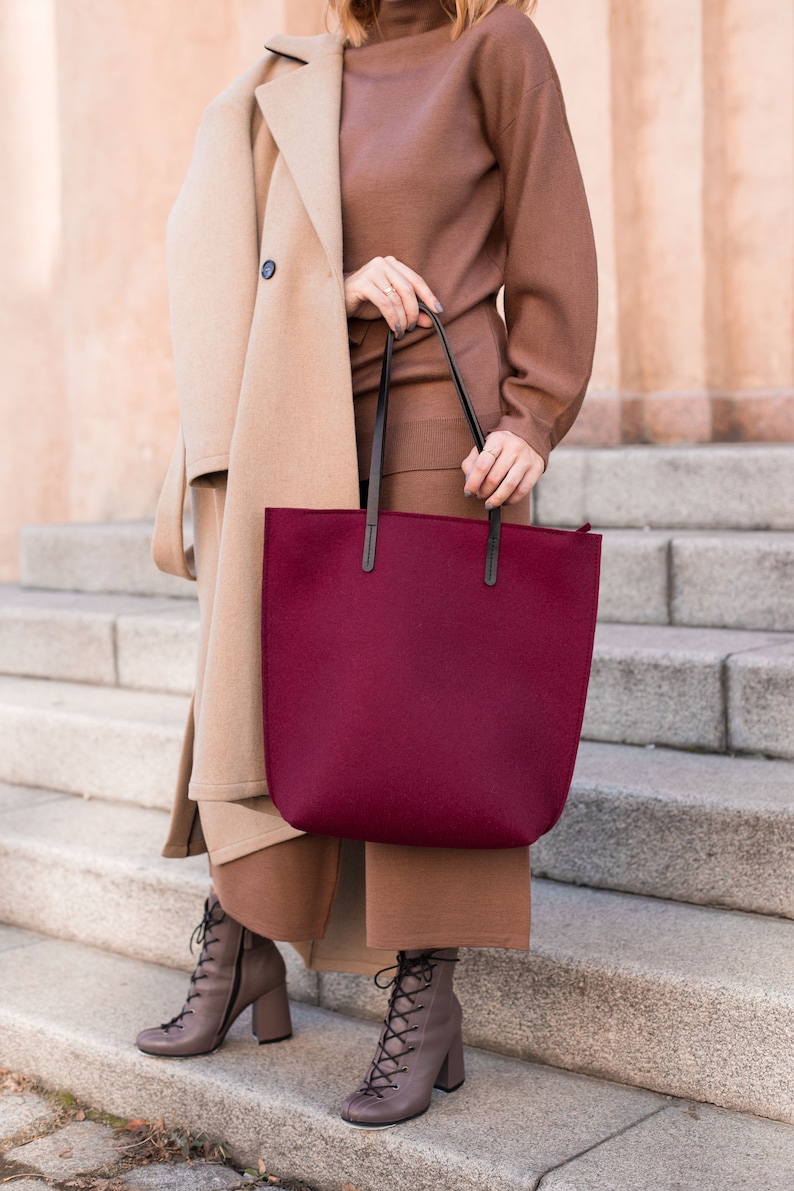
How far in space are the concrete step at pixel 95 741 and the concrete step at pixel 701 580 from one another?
51.8 inches

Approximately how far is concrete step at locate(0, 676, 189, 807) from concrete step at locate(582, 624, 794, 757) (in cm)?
116

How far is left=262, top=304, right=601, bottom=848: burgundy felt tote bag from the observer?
6.20 feet

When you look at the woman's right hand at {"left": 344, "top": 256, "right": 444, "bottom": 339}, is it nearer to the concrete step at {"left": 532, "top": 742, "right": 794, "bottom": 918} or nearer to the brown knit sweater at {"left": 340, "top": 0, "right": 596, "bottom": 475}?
the brown knit sweater at {"left": 340, "top": 0, "right": 596, "bottom": 475}

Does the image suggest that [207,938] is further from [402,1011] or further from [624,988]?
[624,988]

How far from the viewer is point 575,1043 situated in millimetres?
2389

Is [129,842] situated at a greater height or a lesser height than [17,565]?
lesser

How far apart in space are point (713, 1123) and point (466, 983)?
55cm

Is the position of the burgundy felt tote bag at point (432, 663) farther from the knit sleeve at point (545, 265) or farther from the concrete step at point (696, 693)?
the concrete step at point (696, 693)

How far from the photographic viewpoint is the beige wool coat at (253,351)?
206cm

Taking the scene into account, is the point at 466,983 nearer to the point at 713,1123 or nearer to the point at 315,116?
the point at 713,1123

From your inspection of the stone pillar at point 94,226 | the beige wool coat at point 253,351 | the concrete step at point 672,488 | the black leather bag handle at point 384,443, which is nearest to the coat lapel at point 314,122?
the beige wool coat at point 253,351

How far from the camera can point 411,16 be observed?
2.17 m

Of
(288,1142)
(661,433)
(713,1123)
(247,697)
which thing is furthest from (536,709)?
(661,433)

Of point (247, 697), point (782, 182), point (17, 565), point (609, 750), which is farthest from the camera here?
point (17, 565)
